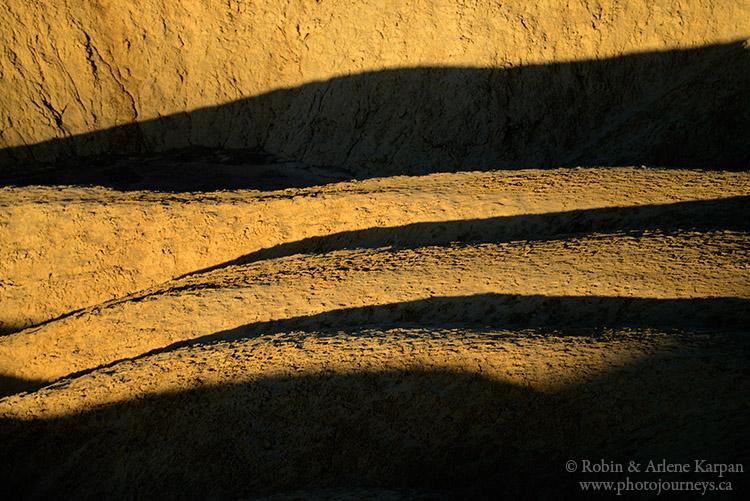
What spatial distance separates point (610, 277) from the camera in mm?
2746

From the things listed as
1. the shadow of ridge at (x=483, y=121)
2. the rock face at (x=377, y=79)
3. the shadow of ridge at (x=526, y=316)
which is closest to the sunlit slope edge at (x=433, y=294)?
the shadow of ridge at (x=526, y=316)

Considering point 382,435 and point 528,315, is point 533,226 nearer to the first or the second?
point 528,315

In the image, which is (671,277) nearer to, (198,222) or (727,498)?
(727,498)

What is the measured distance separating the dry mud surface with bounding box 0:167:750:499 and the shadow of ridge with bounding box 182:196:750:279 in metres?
0.01

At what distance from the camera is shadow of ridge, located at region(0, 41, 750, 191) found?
6.05 metres

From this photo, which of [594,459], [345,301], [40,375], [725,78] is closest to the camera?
[594,459]

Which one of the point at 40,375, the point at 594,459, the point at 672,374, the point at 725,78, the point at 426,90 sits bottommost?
the point at 594,459

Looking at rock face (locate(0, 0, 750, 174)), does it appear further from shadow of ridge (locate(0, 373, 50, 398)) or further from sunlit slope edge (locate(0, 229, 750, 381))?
shadow of ridge (locate(0, 373, 50, 398))

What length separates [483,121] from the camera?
6.96m

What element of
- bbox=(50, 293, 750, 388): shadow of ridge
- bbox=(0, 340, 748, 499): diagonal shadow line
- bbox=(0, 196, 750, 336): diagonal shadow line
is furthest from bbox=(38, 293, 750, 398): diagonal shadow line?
bbox=(0, 196, 750, 336): diagonal shadow line

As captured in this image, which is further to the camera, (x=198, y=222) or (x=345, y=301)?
(x=198, y=222)

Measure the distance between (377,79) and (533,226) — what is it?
14.3ft

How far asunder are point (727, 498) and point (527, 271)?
130 centimetres

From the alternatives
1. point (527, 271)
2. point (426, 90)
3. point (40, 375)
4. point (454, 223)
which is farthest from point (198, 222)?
point (426, 90)
